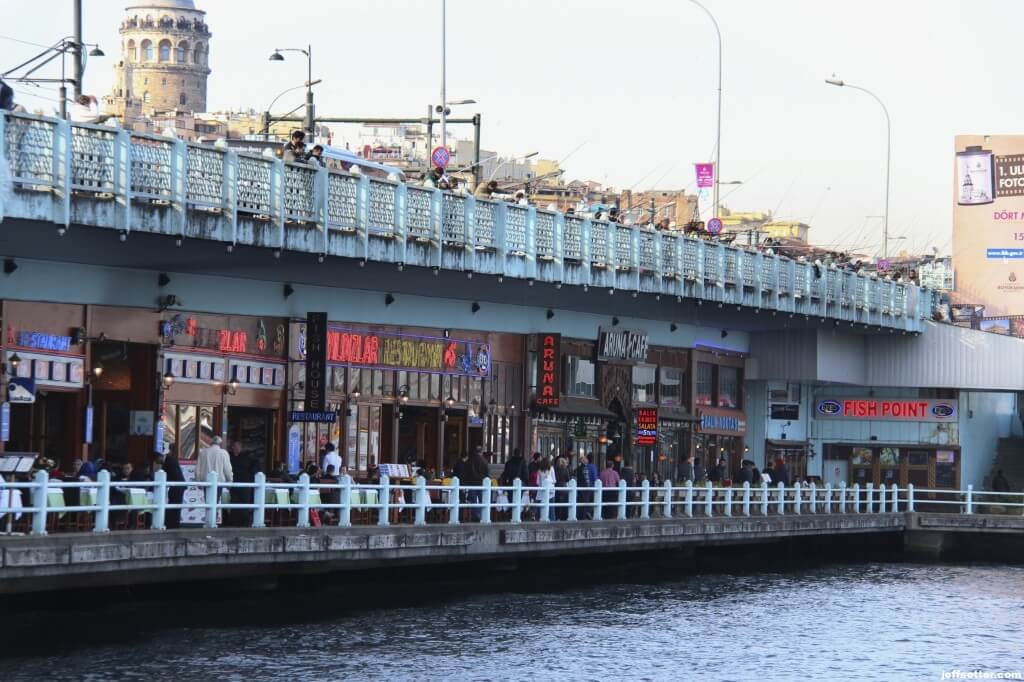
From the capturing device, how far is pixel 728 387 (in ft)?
211

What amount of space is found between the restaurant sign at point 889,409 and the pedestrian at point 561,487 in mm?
24633

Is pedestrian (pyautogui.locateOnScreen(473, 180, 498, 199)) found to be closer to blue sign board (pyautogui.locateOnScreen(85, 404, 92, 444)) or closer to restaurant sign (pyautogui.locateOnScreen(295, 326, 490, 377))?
restaurant sign (pyautogui.locateOnScreen(295, 326, 490, 377))

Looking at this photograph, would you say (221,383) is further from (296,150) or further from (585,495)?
(585,495)

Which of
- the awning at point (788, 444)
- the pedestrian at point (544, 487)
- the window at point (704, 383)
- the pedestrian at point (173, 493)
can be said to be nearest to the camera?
the pedestrian at point (173, 493)

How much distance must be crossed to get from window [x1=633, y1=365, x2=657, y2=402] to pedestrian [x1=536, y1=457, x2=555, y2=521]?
1580 centimetres

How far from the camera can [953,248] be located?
11144 cm

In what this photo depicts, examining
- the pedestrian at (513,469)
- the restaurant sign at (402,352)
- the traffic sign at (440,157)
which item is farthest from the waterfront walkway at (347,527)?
the traffic sign at (440,157)

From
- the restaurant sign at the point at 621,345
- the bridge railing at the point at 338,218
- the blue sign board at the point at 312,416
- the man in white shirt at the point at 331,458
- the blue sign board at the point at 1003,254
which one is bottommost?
the man in white shirt at the point at 331,458

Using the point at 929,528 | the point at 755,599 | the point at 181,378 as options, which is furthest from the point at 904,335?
the point at 181,378

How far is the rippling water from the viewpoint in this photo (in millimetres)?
27531

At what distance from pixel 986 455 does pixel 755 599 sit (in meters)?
32.9

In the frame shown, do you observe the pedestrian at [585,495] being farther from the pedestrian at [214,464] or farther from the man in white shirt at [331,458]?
the pedestrian at [214,464]

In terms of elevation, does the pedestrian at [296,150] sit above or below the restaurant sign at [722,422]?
above

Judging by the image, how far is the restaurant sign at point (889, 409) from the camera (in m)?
67.4
